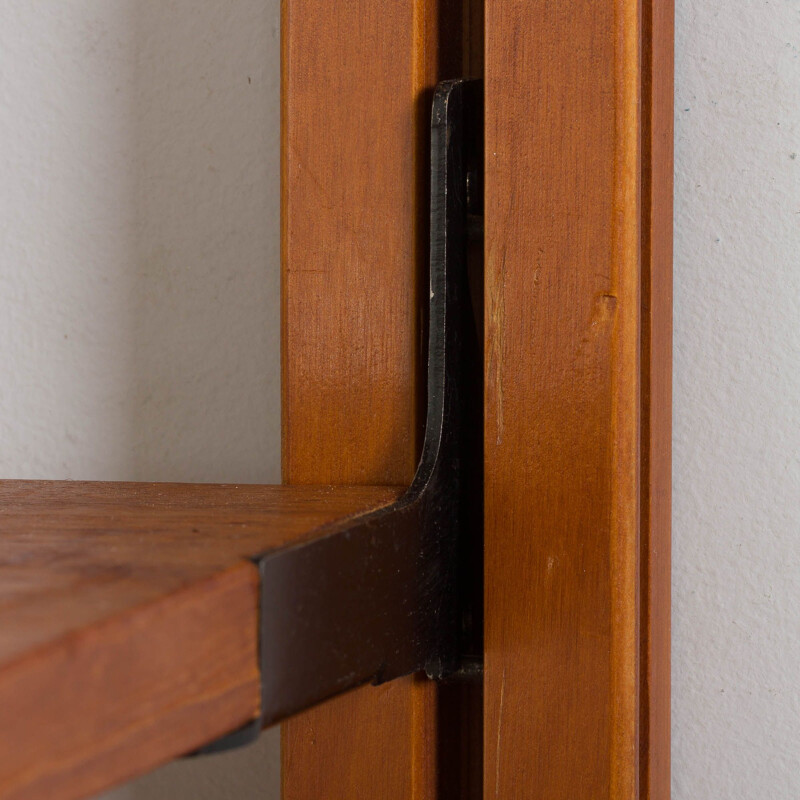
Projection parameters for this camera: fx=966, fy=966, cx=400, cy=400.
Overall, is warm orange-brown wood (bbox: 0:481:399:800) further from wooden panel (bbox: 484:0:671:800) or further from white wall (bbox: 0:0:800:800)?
white wall (bbox: 0:0:800:800)

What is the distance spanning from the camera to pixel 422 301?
0.38 metres

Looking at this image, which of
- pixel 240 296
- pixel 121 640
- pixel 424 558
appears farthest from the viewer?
pixel 240 296

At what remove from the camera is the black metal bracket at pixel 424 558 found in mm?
252

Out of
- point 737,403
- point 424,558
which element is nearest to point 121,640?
point 424,558

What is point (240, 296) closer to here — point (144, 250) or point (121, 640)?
point (144, 250)

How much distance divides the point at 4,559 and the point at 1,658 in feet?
0.24

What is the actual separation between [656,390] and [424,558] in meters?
0.12

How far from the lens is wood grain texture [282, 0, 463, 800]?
1.24 feet

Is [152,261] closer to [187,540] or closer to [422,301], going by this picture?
[422,301]

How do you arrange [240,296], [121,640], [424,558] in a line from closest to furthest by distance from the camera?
[121,640], [424,558], [240,296]

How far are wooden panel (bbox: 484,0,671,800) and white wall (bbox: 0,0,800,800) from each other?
0.07m

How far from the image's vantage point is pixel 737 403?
418mm

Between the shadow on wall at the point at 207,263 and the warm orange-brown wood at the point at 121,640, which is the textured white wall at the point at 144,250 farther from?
the warm orange-brown wood at the point at 121,640

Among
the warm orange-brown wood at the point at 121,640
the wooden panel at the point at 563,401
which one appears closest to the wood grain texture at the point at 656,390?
the wooden panel at the point at 563,401
